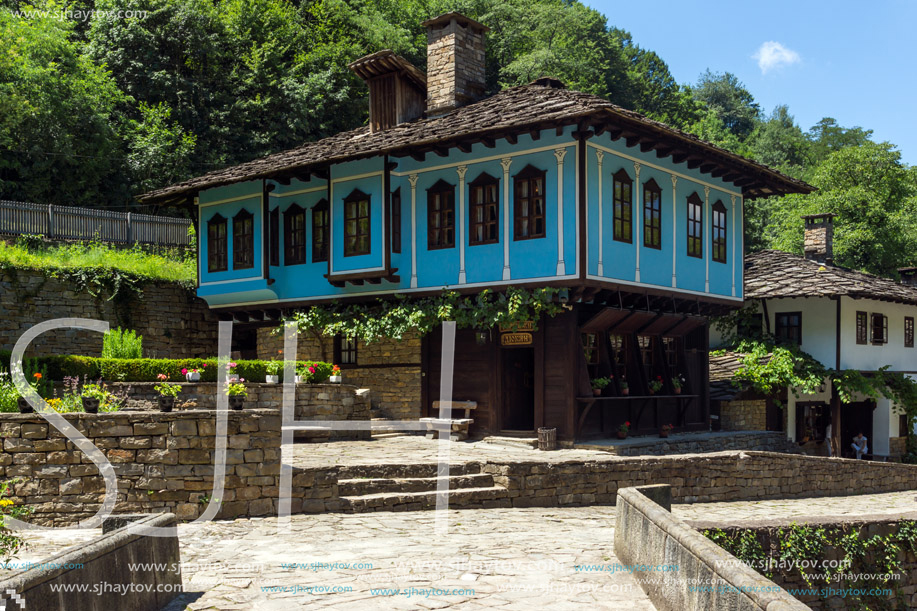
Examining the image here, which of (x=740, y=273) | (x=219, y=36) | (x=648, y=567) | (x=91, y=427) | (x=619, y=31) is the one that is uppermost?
(x=619, y=31)

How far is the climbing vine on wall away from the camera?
53.0ft

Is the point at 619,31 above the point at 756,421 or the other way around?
above

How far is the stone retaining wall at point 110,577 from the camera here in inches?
172

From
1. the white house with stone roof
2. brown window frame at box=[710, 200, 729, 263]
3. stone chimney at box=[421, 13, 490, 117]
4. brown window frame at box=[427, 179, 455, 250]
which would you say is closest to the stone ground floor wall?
brown window frame at box=[427, 179, 455, 250]

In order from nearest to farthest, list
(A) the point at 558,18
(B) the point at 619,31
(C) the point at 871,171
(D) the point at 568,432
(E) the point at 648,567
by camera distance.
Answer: (E) the point at 648,567, (D) the point at 568,432, (C) the point at 871,171, (A) the point at 558,18, (B) the point at 619,31

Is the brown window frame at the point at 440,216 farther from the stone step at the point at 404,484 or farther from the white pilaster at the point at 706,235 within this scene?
the stone step at the point at 404,484

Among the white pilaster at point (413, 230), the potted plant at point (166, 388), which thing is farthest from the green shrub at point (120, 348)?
the white pilaster at point (413, 230)

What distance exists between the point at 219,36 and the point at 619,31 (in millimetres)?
27353

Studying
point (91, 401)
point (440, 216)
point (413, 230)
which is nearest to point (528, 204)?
point (440, 216)

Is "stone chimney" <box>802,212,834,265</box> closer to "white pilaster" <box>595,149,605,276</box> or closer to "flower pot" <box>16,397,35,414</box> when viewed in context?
"white pilaster" <box>595,149,605,276</box>

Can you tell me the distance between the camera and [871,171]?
33125 mm

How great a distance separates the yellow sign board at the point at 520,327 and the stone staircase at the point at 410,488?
165 inches

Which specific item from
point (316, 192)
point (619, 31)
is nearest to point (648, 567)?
point (316, 192)

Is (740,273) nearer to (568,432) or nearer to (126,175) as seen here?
(568,432)
